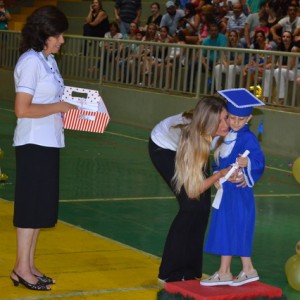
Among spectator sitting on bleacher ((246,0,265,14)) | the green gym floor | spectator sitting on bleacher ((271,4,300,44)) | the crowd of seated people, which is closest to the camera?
the green gym floor

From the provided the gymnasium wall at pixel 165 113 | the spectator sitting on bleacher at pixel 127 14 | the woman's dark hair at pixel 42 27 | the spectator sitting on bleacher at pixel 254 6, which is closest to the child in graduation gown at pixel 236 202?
the woman's dark hair at pixel 42 27

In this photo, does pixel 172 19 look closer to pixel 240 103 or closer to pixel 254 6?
pixel 254 6

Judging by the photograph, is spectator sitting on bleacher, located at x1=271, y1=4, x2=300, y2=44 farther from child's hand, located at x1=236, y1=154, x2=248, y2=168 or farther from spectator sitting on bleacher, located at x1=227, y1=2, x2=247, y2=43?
child's hand, located at x1=236, y1=154, x2=248, y2=168

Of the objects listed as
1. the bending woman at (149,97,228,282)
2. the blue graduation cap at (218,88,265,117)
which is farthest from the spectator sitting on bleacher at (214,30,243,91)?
the blue graduation cap at (218,88,265,117)

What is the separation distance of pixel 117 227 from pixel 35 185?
2.77m

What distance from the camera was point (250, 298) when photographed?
6.45 m

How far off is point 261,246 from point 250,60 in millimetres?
7047

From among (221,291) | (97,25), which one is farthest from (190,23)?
(221,291)

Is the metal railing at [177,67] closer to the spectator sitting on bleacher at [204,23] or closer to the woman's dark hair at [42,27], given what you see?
the spectator sitting on bleacher at [204,23]

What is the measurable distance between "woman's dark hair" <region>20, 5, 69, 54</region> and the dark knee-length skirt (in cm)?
73

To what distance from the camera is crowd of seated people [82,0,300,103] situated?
15.4 metres

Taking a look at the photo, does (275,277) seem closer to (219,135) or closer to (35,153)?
(219,135)

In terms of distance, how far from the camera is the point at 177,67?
56.1 ft

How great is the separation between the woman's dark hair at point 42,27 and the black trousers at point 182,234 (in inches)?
46.4
